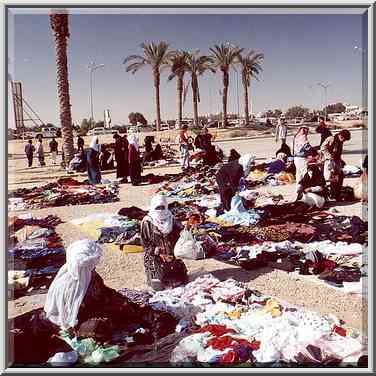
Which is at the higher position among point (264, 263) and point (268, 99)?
point (268, 99)

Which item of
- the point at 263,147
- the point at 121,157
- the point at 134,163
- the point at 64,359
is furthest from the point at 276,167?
the point at 64,359

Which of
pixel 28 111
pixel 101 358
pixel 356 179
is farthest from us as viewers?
pixel 356 179

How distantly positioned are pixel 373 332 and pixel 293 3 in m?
3.40

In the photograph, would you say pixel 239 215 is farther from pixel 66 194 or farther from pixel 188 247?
pixel 66 194

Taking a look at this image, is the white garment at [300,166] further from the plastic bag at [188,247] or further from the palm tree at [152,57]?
the palm tree at [152,57]

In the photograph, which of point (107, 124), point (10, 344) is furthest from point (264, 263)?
point (10, 344)

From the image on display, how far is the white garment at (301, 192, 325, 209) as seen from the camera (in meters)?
6.83

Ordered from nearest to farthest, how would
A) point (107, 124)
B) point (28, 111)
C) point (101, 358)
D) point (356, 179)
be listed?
point (101, 358) < point (28, 111) < point (107, 124) < point (356, 179)

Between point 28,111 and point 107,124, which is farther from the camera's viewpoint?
point 107,124

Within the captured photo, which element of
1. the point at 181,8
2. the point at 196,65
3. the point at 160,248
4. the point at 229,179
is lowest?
the point at 160,248

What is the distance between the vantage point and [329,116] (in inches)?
246

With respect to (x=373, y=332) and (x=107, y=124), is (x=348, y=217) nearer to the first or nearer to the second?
(x=373, y=332)

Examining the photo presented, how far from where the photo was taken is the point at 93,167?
671 cm

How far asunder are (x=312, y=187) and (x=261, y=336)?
2803 millimetres
